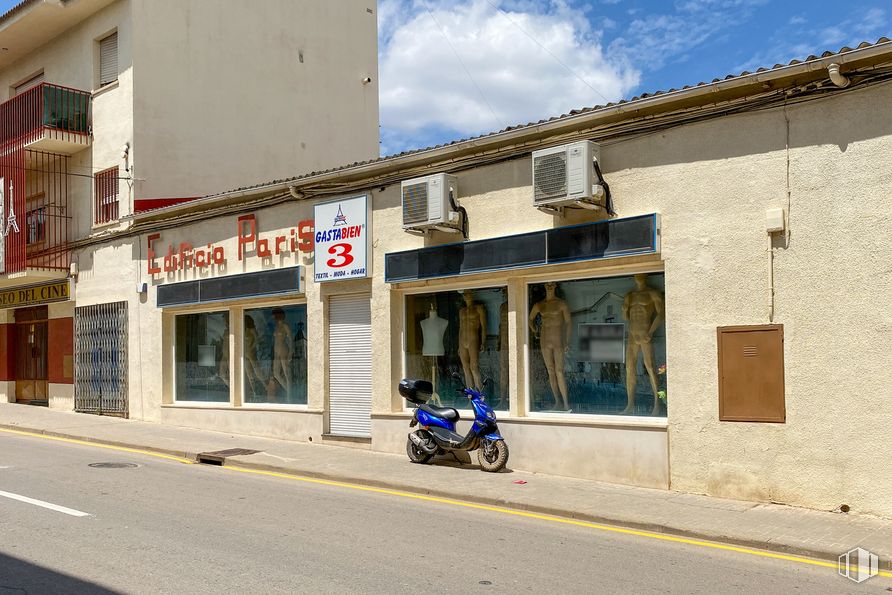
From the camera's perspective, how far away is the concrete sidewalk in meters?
7.92

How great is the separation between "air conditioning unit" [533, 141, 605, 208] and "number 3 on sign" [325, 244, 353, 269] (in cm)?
420

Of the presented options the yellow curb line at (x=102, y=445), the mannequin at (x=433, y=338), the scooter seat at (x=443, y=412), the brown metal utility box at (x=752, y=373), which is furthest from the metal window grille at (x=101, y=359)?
the brown metal utility box at (x=752, y=373)

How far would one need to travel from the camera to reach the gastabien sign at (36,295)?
21469mm

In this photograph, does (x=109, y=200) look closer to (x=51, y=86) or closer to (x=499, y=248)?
(x=51, y=86)

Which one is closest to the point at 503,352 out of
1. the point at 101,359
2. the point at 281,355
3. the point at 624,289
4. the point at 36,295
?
the point at 624,289

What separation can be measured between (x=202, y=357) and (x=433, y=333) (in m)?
6.58

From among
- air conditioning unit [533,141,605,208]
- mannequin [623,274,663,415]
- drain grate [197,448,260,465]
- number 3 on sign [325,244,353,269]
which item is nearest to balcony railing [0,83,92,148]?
number 3 on sign [325,244,353,269]

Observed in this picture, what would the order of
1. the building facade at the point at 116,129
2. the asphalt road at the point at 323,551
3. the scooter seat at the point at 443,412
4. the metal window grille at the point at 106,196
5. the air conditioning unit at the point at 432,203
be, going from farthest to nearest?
the metal window grille at the point at 106,196, the building facade at the point at 116,129, the air conditioning unit at the point at 432,203, the scooter seat at the point at 443,412, the asphalt road at the point at 323,551

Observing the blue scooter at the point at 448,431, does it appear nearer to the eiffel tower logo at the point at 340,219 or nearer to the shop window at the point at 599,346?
the shop window at the point at 599,346

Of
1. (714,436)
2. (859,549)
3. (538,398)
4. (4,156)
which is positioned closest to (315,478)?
(538,398)

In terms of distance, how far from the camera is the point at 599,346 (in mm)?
11469

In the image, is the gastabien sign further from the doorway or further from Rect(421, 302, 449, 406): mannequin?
Rect(421, 302, 449, 406): mannequin

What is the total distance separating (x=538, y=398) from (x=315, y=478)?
11.1ft

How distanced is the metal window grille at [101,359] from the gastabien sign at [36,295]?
3.05 ft
